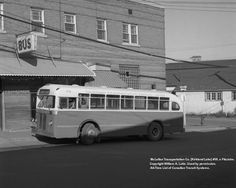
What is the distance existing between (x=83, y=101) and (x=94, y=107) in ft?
1.84

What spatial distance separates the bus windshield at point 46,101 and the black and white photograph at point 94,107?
0.04m

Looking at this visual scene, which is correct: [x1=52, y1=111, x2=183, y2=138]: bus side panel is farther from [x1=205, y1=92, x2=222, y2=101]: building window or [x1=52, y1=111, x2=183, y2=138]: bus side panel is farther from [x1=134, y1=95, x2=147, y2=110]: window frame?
[x1=205, y1=92, x2=222, y2=101]: building window

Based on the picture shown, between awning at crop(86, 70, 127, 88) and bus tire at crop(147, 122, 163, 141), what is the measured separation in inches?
241

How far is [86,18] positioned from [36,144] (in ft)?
34.3

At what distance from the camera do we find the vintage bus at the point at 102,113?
17.8 m

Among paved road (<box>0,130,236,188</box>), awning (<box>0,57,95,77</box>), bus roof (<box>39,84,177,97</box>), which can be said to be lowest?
paved road (<box>0,130,236,188</box>)

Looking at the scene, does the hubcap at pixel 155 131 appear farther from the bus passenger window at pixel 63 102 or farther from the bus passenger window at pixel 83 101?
the bus passenger window at pixel 63 102

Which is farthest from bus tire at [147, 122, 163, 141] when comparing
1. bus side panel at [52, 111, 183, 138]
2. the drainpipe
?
the drainpipe

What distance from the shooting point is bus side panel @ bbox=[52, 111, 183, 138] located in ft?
58.0

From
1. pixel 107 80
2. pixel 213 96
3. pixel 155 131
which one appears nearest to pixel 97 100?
pixel 155 131

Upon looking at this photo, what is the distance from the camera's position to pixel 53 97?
58.4 ft

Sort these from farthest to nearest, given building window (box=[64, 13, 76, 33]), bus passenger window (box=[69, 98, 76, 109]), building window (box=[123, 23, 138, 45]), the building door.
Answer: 1. building window (box=[123, 23, 138, 45])
2. building window (box=[64, 13, 76, 33])
3. the building door
4. bus passenger window (box=[69, 98, 76, 109])

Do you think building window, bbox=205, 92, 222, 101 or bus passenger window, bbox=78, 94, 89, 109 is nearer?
bus passenger window, bbox=78, 94, 89, 109

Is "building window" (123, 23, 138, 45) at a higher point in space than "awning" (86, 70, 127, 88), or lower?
higher
